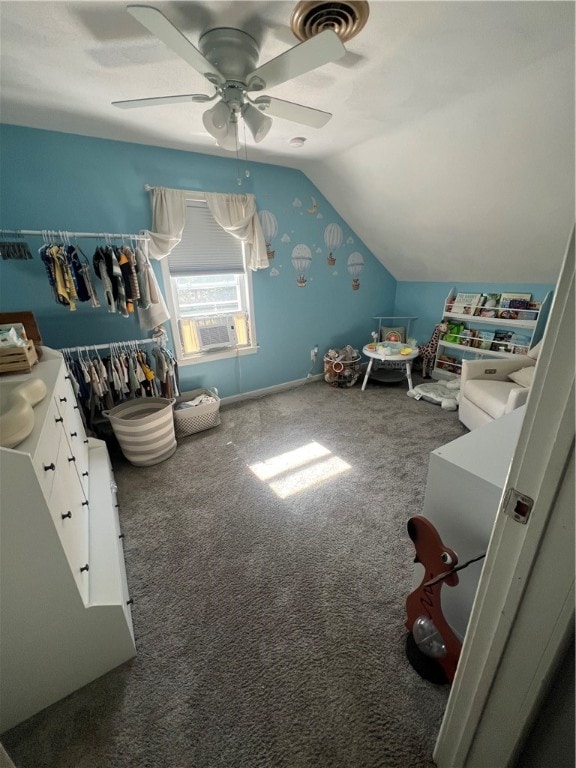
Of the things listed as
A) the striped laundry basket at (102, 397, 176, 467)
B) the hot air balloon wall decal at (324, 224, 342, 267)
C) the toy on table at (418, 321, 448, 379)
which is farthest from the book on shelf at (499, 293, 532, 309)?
the striped laundry basket at (102, 397, 176, 467)

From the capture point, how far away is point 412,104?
181cm

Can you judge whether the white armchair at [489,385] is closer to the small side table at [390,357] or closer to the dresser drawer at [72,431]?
the small side table at [390,357]

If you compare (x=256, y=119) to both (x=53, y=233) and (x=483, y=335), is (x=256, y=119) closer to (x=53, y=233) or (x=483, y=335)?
(x=53, y=233)

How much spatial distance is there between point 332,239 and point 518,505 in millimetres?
3549

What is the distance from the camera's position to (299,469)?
2.24m

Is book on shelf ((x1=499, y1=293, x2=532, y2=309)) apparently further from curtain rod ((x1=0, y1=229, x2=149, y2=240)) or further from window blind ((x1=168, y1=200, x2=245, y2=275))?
curtain rod ((x1=0, y1=229, x2=149, y2=240))

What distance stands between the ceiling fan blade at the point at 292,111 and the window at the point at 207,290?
1433mm

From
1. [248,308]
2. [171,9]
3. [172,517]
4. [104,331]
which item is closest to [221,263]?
[248,308]

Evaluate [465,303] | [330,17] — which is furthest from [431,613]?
[465,303]

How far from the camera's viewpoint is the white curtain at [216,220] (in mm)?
2461

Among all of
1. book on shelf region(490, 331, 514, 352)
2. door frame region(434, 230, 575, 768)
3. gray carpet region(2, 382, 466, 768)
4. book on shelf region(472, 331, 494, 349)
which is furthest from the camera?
book on shelf region(472, 331, 494, 349)

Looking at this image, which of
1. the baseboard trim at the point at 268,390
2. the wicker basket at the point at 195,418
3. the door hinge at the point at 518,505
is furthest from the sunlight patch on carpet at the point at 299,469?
the door hinge at the point at 518,505

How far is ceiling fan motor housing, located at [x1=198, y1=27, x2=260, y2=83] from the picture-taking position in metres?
1.23

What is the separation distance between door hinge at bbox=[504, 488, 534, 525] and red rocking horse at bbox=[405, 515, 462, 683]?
46 centimetres
